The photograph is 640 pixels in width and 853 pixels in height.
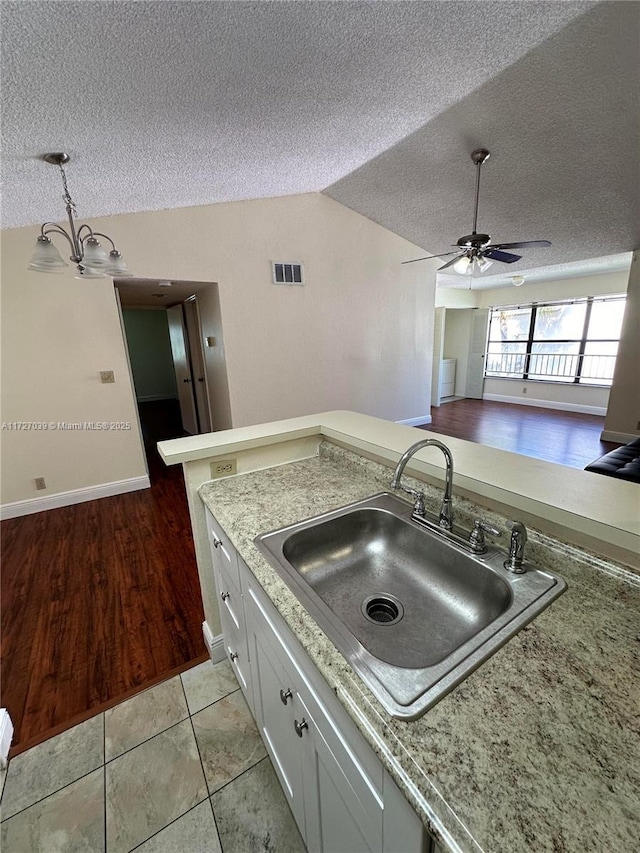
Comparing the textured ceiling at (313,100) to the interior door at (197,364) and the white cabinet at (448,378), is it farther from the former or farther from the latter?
the white cabinet at (448,378)

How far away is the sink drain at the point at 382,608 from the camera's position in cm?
99

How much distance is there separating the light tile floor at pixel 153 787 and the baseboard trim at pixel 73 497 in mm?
2350

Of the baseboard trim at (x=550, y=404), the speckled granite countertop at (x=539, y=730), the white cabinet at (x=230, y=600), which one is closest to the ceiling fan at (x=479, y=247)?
the speckled granite countertop at (x=539, y=730)

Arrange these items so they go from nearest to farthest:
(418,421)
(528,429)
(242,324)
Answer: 1. (242,324)
2. (528,429)
3. (418,421)

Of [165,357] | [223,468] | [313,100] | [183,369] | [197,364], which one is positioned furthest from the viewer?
[165,357]

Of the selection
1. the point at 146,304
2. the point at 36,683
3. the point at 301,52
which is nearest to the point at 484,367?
the point at 146,304

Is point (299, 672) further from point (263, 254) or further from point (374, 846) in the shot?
point (263, 254)

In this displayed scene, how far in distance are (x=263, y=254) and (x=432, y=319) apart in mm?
2913

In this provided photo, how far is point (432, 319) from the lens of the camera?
5473 millimetres

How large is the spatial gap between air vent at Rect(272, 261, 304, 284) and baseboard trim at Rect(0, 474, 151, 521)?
2522 mm

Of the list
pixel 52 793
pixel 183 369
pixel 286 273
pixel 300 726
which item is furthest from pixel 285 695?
pixel 183 369

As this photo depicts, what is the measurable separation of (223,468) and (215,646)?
87 cm

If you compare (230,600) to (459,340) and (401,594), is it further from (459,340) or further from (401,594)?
(459,340)

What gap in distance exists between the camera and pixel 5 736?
1.32m
